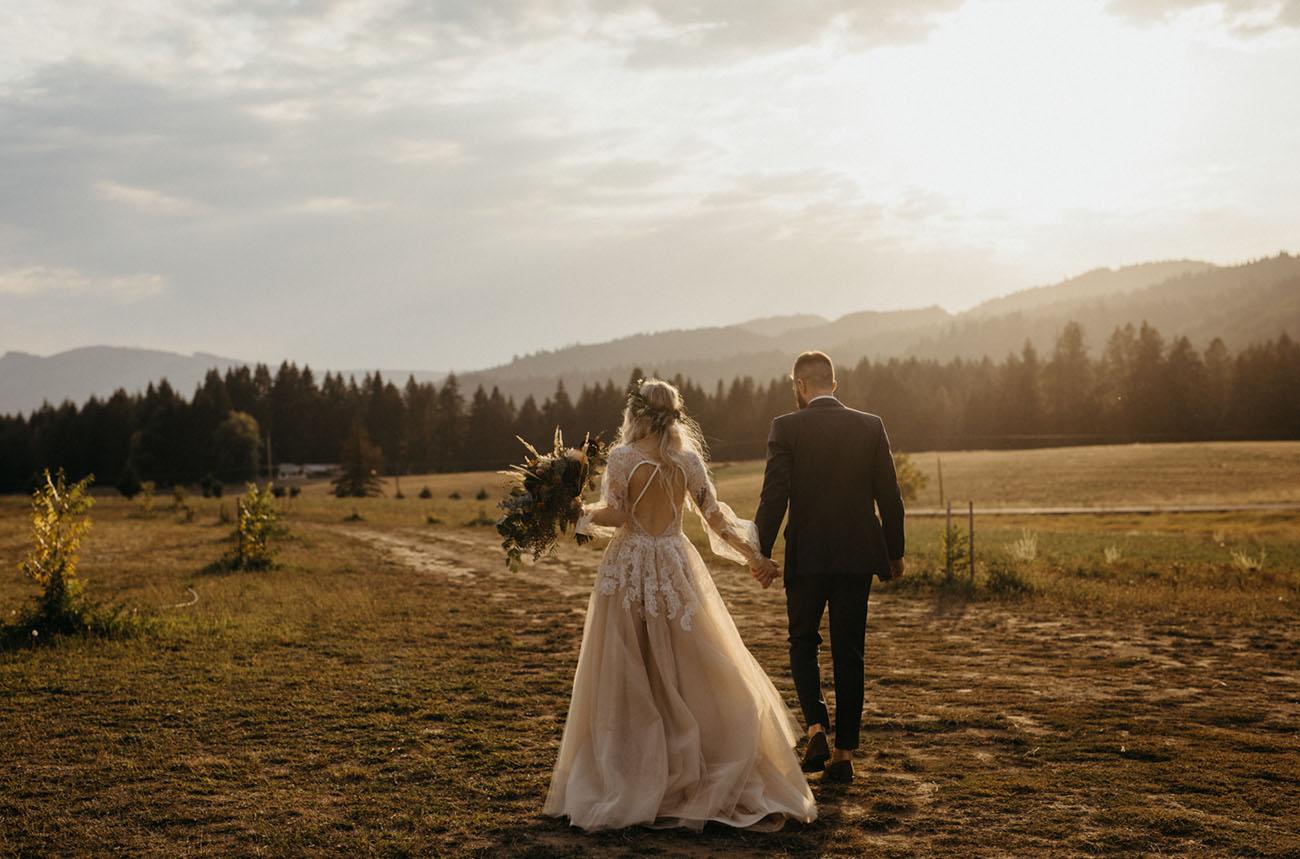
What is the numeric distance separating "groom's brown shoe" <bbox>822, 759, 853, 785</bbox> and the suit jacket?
1208 millimetres

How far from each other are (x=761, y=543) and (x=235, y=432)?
315 feet

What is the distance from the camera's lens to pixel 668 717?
5.96m

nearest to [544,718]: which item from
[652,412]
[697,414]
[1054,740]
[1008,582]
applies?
[652,412]

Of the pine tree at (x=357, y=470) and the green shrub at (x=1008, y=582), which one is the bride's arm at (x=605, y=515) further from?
the pine tree at (x=357, y=470)

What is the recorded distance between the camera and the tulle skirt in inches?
220

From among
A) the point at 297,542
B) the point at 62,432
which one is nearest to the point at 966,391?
the point at 297,542

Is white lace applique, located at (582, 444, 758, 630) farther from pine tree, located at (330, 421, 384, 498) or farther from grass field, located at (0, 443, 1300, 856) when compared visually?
pine tree, located at (330, 421, 384, 498)

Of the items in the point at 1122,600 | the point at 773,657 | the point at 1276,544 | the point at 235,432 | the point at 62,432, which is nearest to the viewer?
the point at 773,657

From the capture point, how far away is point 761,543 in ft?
21.0

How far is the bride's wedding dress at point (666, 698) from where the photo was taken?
5.61 m

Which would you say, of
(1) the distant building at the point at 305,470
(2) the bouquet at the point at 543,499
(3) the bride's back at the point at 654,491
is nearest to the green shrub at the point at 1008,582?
(3) the bride's back at the point at 654,491

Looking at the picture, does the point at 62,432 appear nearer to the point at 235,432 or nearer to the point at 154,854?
the point at 235,432

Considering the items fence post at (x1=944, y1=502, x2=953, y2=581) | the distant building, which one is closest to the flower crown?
fence post at (x1=944, y1=502, x2=953, y2=581)

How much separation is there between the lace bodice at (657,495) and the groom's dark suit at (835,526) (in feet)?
1.01
